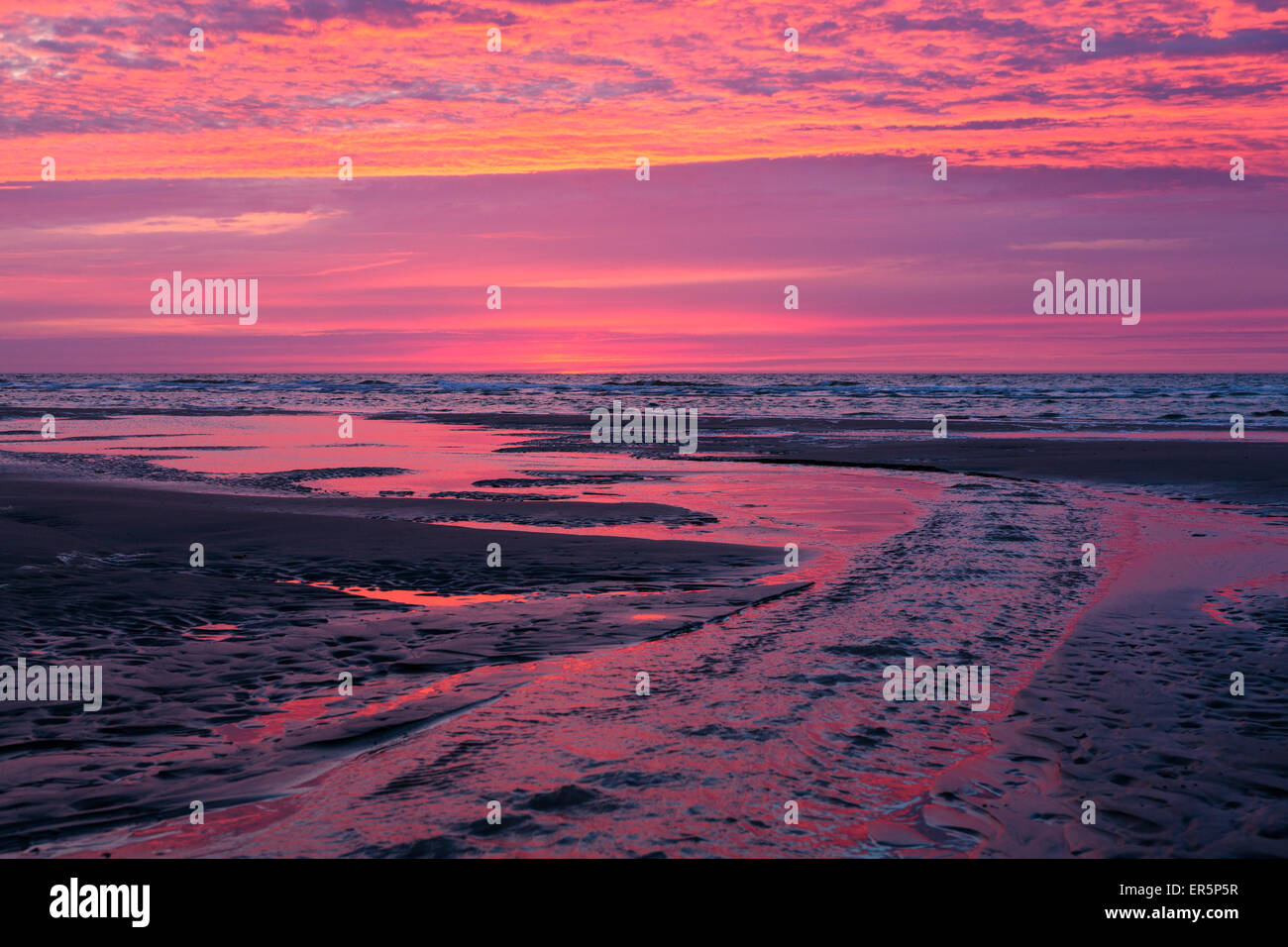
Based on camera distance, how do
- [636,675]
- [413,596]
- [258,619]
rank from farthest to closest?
[413,596] → [258,619] → [636,675]

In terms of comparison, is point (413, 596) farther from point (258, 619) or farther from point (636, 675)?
point (636, 675)

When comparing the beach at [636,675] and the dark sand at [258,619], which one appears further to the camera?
the dark sand at [258,619]

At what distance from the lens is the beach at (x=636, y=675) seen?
445 centimetres

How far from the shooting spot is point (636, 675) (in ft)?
22.3

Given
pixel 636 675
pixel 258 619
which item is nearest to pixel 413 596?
pixel 258 619

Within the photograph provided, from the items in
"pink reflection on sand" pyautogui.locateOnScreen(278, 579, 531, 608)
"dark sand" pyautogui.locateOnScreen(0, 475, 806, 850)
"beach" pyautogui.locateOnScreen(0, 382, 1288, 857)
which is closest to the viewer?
"beach" pyautogui.locateOnScreen(0, 382, 1288, 857)

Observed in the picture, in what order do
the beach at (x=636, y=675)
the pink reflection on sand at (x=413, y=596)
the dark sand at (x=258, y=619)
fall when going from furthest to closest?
the pink reflection on sand at (x=413, y=596)
the dark sand at (x=258, y=619)
the beach at (x=636, y=675)

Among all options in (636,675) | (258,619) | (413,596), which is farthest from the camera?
(413,596)

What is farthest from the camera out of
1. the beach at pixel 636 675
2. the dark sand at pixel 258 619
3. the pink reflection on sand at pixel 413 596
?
the pink reflection on sand at pixel 413 596

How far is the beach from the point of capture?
4445 mm

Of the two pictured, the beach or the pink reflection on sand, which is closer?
the beach

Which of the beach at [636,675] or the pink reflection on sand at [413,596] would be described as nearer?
the beach at [636,675]

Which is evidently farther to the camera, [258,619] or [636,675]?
[258,619]
